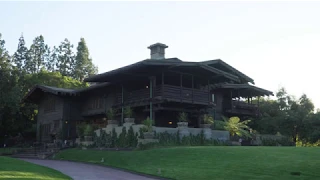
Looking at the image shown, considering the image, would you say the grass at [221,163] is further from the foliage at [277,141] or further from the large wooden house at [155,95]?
the foliage at [277,141]

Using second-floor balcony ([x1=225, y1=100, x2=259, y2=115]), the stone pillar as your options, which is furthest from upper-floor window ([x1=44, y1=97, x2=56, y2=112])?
the stone pillar

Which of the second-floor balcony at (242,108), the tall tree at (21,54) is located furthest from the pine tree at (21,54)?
the second-floor balcony at (242,108)

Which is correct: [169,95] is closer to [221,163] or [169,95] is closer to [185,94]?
[185,94]

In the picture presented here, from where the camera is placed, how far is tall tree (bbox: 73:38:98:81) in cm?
8562

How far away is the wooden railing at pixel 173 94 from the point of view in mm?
27500

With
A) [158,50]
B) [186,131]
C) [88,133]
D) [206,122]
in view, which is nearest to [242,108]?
[206,122]

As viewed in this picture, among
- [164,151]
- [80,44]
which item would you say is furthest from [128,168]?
[80,44]

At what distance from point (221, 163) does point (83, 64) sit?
7403cm

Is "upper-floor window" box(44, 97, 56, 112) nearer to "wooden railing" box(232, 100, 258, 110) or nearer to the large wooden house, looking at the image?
the large wooden house

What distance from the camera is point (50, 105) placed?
40.9 m

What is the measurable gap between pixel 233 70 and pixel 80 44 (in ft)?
206

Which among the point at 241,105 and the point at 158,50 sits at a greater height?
the point at 158,50

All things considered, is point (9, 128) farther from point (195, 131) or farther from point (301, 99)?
point (301, 99)

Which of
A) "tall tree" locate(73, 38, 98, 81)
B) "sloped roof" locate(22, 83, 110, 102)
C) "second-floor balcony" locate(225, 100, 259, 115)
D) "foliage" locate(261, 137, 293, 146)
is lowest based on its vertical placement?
"foliage" locate(261, 137, 293, 146)
